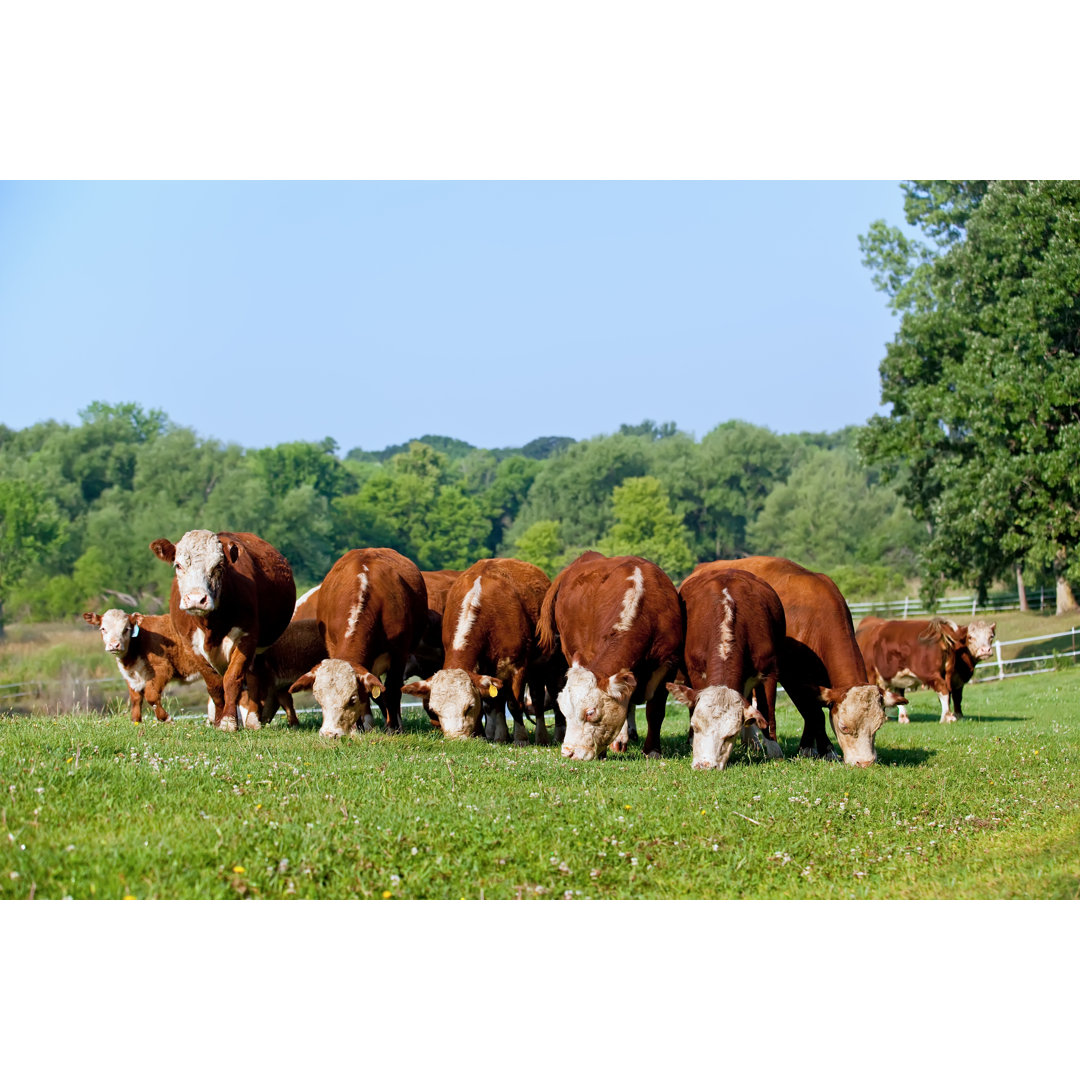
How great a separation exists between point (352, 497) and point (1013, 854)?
3333 inches

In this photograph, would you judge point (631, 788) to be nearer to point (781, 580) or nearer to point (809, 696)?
point (809, 696)

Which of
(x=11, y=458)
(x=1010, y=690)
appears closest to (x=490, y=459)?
(x=11, y=458)

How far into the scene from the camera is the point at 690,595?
13.6 m

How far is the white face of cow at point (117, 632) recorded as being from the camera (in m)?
15.2

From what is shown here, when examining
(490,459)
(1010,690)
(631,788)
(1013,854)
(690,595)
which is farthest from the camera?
(490,459)

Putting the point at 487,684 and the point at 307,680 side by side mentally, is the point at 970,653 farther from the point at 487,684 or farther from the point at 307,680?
the point at 307,680

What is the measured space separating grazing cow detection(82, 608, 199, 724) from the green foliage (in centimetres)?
5923

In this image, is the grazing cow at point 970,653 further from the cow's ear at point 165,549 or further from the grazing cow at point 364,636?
the cow's ear at point 165,549

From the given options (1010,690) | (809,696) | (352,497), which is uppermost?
(352,497)

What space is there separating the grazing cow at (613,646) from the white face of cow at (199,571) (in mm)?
4111

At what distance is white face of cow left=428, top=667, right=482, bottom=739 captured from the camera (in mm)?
13211

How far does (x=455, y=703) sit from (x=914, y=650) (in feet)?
35.3

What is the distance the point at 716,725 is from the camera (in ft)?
37.9

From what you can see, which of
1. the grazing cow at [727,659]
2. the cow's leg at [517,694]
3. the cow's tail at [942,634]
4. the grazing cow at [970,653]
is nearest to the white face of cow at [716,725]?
the grazing cow at [727,659]
